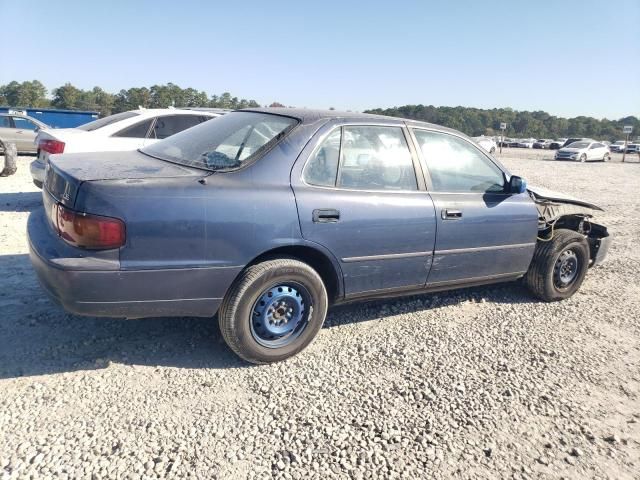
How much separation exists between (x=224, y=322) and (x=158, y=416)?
0.65 m

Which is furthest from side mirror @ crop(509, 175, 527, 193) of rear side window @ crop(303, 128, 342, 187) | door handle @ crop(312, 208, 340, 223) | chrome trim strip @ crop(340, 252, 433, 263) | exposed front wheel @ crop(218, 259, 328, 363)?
exposed front wheel @ crop(218, 259, 328, 363)

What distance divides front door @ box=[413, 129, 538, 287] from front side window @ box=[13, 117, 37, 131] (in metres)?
14.9

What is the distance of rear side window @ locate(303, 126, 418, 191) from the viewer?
328cm

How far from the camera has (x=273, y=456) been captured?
2328 mm

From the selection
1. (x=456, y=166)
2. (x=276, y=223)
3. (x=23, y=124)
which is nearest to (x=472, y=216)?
(x=456, y=166)

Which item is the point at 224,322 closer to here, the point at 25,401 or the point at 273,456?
the point at 273,456

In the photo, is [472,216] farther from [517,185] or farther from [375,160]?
[375,160]

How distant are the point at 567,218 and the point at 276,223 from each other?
343 cm

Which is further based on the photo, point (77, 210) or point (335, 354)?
point (335, 354)

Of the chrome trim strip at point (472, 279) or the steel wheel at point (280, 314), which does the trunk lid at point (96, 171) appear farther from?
the chrome trim strip at point (472, 279)

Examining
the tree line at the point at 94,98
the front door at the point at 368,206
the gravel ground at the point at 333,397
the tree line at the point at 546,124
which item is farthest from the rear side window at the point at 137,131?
the tree line at the point at 546,124

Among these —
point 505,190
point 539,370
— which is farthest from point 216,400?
Result: point 505,190

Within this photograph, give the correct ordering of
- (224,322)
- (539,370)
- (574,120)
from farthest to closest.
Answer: (574,120), (539,370), (224,322)

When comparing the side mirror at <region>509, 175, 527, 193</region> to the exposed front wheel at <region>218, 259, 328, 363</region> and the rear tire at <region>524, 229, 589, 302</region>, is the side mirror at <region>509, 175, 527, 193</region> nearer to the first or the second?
the rear tire at <region>524, 229, 589, 302</region>
